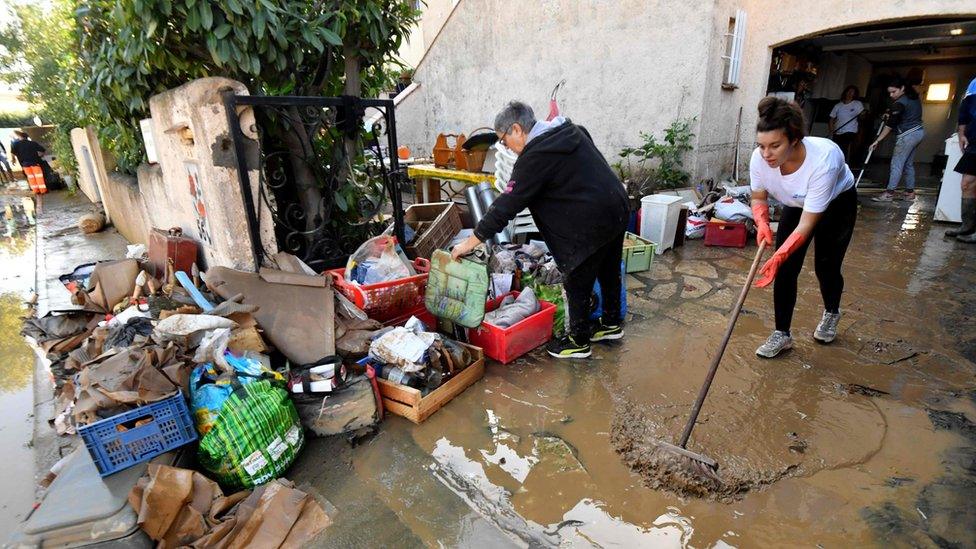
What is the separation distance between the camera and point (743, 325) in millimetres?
4223

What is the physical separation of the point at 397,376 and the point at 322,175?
2339mm

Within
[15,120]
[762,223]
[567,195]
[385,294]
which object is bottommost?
[385,294]

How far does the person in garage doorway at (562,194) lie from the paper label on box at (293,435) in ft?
4.97

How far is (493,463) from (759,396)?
1.90 meters

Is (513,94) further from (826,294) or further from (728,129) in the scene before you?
(826,294)

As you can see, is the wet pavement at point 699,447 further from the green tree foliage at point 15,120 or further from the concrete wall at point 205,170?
the green tree foliage at point 15,120

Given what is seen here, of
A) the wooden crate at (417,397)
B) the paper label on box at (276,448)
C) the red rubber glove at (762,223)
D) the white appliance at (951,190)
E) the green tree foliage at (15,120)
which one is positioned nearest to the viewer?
the paper label on box at (276,448)

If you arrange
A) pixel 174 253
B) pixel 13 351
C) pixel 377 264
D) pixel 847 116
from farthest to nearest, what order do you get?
pixel 847 116 < pixel 13 351 < pixel 174 253 < pixel 377 264

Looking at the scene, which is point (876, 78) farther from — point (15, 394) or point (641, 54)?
point (15, 394)

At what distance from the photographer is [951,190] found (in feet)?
22.1

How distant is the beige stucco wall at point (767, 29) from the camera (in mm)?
6355

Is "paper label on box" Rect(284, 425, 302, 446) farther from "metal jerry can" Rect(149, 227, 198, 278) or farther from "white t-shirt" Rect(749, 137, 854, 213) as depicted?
"white t-shirt" Rect(749, 137, 854, 213)

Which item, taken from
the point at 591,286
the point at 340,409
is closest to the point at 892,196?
the point at 591,286

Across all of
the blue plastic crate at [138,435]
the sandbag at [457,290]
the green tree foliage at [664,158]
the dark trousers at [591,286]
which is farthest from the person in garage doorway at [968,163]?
the blue plastic crate at [138,435]
